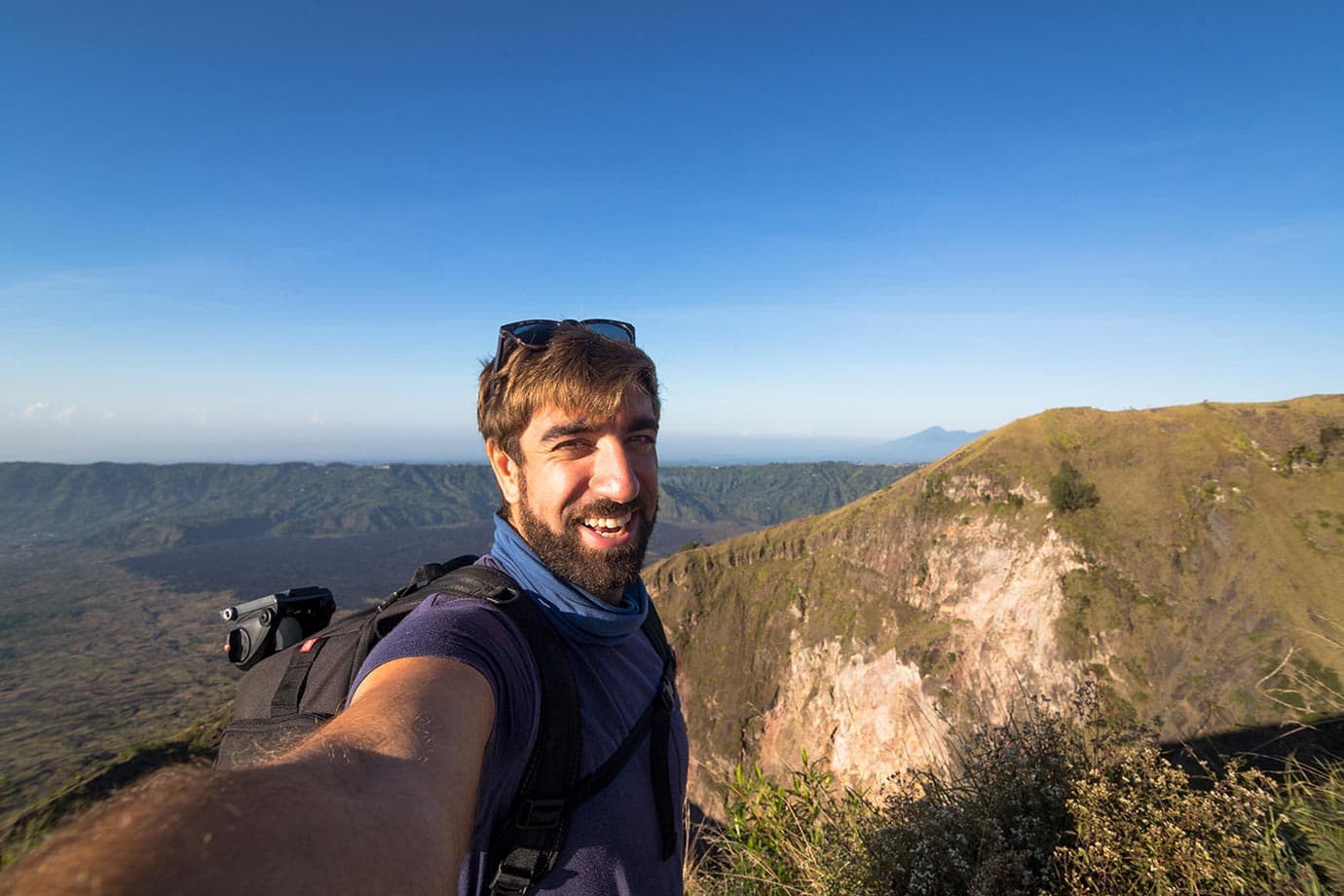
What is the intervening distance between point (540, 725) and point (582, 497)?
876 millimetres

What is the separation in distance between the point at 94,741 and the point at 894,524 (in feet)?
291

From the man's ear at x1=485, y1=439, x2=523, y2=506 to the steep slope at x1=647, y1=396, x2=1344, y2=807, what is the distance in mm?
31777

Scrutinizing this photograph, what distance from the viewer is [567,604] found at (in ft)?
7.34

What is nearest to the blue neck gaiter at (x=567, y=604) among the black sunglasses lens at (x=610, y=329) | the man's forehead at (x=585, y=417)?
the man's forehead at (x=585, y=417)

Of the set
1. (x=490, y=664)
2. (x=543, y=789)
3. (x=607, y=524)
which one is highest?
(x=607, y=524)

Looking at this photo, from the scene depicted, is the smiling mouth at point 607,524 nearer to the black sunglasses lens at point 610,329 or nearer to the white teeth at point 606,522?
the white teeth at point 606,522

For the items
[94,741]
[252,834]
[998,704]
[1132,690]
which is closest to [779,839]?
[998,704]

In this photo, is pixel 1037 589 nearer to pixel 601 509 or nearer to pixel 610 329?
pixel 610 329

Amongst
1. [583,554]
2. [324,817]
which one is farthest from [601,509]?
[324,817]

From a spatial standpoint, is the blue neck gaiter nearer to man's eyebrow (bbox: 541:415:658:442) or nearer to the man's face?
the man's face

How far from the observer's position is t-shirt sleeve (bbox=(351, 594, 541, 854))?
5.44 feet

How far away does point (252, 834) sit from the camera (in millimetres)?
831

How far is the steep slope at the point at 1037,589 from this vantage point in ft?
104

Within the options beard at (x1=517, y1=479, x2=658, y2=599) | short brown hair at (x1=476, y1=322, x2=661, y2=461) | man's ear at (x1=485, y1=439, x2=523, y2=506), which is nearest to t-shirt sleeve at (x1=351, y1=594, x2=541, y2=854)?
beard at (x1=517, y1=479, x2=658, y2=599)
